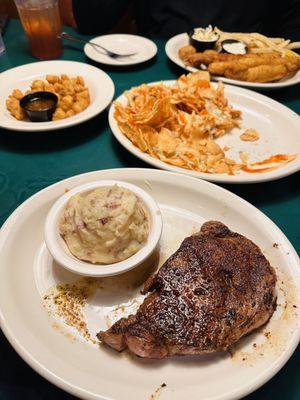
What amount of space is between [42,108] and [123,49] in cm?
129

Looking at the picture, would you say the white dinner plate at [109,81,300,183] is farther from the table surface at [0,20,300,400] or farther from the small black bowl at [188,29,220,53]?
the small black bowl at [188,29,220,53]

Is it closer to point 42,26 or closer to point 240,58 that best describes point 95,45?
point 42,26

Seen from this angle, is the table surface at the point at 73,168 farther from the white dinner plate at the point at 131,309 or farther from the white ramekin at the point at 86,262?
the white ramekin at the point at 86,262

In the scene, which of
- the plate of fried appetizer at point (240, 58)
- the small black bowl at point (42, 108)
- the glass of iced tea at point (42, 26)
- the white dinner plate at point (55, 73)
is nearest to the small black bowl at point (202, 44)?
the plate of fried appetizer at point (240, 58)

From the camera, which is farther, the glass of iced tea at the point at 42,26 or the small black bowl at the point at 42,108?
the glass of iced tea at the point at 42,26

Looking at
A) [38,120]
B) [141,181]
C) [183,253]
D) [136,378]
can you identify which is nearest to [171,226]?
[141,181]

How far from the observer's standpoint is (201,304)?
1.07 meters

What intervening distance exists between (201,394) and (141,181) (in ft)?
3.12

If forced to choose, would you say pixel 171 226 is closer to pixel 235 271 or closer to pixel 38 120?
pixel 235 271

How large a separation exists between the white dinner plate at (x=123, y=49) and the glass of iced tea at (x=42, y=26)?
284mm

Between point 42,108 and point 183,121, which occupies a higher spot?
point 42,108

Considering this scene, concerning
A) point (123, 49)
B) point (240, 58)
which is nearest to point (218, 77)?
point (240, 58)

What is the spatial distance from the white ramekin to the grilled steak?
135 millimetres

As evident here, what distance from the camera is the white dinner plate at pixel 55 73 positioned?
6.53 feet
